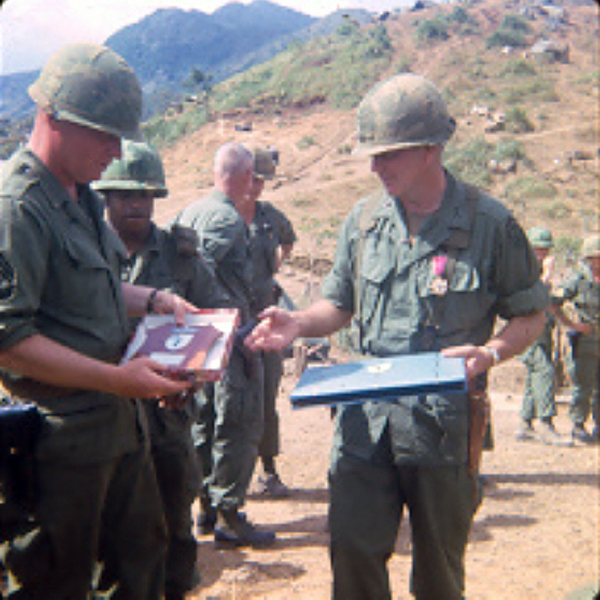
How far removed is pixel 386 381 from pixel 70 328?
1043 mm

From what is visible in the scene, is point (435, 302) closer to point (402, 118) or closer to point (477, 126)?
point (402, 118)

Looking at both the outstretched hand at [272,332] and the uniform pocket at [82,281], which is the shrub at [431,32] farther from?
the uniform pocket at [82,281]

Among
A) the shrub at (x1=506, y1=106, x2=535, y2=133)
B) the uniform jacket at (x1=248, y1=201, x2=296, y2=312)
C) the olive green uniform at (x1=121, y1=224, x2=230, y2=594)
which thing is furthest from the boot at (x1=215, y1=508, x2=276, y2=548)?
the shrub at (x1=506, y1=106, x2=535, y2=133)

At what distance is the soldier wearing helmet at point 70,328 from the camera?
7.95 ft

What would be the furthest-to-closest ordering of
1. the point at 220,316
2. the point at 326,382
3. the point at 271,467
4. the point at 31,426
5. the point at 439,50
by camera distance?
the point at 439,50 → the point at 271,467 → the point at 220,316 → the point at 326,382 → the point at 31,426

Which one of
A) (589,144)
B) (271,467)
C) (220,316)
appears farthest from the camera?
(589,144)

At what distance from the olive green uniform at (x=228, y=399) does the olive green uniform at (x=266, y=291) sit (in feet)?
2.23

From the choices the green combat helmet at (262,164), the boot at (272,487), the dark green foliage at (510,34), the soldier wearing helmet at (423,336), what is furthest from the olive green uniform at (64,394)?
the dark green foliage at (510,34)

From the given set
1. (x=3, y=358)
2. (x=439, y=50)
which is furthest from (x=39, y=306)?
(x=439, y=50)

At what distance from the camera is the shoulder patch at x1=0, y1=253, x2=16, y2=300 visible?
2.31 metres

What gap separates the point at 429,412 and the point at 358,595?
0.76m

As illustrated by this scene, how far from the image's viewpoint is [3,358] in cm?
236

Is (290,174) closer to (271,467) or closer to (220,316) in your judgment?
(271,467)

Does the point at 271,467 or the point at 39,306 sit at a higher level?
the point at 39,306
